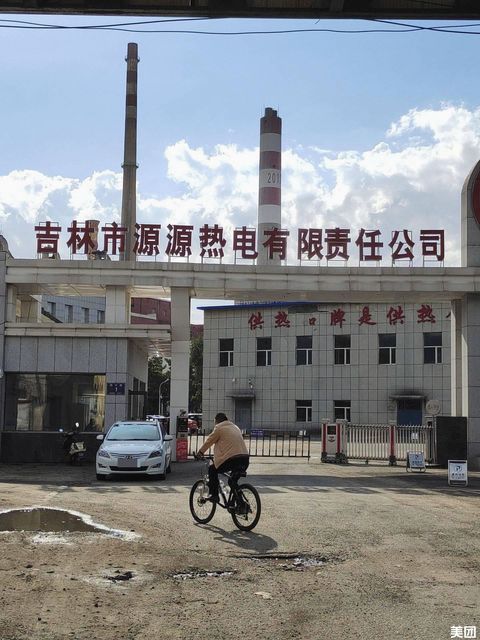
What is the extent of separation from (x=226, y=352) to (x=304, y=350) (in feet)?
19.7

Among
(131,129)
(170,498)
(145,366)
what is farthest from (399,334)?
(170,498)

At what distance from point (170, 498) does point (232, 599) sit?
8.21 meters

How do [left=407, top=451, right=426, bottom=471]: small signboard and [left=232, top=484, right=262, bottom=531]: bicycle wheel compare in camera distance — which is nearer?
[left=232, top=484, right=262, bottom=531]: bicycle wheel

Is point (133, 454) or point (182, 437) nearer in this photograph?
point (133, 454)

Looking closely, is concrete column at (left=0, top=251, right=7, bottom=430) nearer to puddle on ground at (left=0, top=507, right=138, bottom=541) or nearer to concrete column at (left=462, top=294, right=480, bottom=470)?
puddle on ground at (left=0, top=507, right=138, bottom=541)

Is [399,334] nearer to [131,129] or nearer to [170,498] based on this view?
[131,129]

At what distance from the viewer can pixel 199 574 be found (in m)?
8.48

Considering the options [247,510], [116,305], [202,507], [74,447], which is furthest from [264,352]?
[247,510]

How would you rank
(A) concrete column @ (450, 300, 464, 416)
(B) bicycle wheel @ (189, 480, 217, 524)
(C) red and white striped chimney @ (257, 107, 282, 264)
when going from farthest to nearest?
(C) red and white striped chimney @ (257, 107, 282, 264)
(A) concrete column @ (450, 300, 464, 416)
(B) bicycle wheel @ (189, 480, 217, 524)

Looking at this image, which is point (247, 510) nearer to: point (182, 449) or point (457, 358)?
point (182, 449)

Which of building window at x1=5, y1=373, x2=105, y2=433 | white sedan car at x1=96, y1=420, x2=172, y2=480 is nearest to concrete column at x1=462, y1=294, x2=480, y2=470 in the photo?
white sedan car at x1=96, y1=420, x2=172, y2=480

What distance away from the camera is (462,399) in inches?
1023

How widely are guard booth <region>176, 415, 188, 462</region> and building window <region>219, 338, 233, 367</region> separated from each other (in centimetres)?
3285

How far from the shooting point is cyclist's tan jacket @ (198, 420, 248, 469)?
1182 cm
